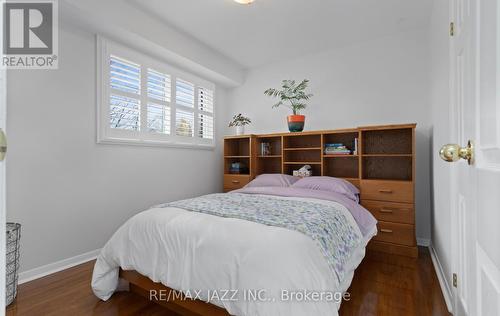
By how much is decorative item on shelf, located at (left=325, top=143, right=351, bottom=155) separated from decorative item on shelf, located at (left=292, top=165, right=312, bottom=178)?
357mm

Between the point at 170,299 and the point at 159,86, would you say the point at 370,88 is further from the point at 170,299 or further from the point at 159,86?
the point at 170,299

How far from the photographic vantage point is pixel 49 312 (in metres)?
1.64

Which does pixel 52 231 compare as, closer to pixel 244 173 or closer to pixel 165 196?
pixel 165 196

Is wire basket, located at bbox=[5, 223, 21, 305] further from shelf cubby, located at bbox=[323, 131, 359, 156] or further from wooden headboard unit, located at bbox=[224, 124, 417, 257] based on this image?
shelf cubby, located at bbox=[323, 131, 359, 156]

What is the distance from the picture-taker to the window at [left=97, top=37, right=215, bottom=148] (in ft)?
8.73

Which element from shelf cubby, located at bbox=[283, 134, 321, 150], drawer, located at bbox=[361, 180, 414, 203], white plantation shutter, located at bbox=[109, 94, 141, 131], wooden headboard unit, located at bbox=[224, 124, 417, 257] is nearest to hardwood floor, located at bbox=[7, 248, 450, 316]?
wooden headboard unit, located at bbox=[224, 124, 417, 257]

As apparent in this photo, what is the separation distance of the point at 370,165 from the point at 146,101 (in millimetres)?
2908

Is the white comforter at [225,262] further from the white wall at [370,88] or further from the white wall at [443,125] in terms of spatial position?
the white wall at [370,88]

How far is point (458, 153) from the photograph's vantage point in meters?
0.67

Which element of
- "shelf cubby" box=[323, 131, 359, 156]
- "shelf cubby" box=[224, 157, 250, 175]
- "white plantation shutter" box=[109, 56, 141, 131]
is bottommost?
"shelf cubby" box=[224, 157, 250, 175]

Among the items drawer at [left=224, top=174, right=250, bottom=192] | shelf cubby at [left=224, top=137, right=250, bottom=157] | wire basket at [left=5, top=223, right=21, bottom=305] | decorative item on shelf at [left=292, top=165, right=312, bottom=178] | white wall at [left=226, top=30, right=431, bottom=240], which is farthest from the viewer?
shelf cubby at [left=224, top=137, right=250, bottom=157]

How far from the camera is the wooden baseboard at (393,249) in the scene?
8.36 feet

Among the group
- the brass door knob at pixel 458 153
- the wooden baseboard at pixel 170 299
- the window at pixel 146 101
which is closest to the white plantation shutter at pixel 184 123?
the window at pixel 146 101

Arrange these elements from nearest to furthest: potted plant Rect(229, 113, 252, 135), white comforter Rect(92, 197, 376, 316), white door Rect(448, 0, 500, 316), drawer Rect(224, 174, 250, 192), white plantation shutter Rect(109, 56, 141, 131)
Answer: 1. white door Rect(448, 0, 500, 316)
2. white comforter Rect(92, 197, 376, 316)
3. white plantation shutter Rect(109, 56, 141, 131)
4. drawer Rect(224, 174, 250, 192)
5. potted plant Rect(229, 113, 252, 135)
